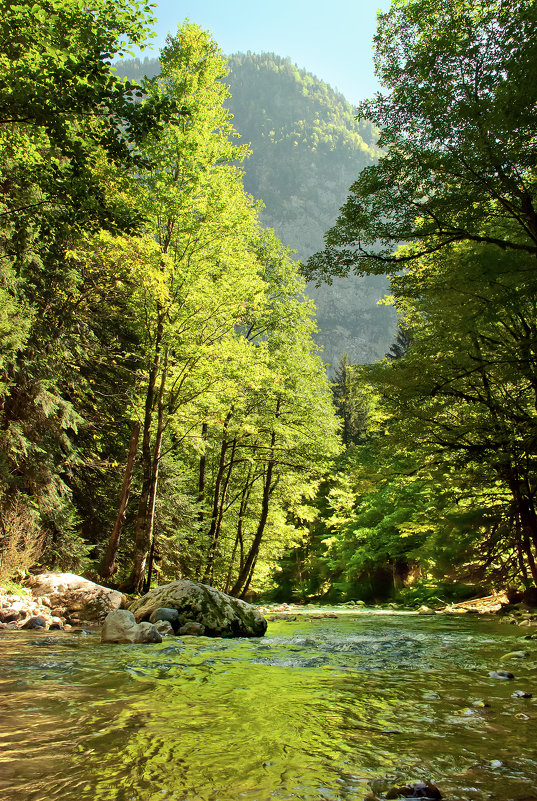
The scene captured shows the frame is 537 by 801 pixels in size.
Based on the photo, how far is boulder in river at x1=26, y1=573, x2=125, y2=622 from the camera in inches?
389

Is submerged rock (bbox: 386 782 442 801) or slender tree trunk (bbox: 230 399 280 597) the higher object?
slender tree trunk (bbox: 230 399 280 597)

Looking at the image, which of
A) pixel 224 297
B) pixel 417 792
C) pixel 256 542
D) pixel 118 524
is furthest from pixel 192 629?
pixel 256 542

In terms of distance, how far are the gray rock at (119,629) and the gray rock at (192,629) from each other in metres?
1.35

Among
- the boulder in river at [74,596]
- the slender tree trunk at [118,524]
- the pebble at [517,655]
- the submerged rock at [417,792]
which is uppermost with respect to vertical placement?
the slender tree trunk at [118,524]

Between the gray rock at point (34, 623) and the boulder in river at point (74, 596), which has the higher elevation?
the boulder in river at point (74, 596)

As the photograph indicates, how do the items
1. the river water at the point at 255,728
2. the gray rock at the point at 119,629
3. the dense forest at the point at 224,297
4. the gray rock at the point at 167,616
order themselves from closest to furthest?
the river water at the point at 255,728 < the gray rock at the point at 119,629 < the dense forest at the point at 224,297 < the gray rock at the point at 167,616

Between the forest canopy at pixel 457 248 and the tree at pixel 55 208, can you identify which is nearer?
the tree at pixel 55 208

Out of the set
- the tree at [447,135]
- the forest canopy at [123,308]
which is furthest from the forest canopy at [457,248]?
the forest canopy at [123,308]

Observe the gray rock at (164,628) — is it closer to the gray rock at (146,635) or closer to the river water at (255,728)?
the gray rock at (146,635)

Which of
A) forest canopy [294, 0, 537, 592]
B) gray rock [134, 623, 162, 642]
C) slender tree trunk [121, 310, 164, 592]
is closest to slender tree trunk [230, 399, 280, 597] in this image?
forest canopy [294, 0, 537, 592]

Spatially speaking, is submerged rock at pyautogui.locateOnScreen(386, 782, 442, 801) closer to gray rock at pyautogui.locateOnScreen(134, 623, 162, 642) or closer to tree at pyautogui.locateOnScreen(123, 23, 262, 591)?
gray rock at pyautogui.locateOnScreen(134, 623, 162, 642)

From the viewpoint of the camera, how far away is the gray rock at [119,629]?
20.5ft

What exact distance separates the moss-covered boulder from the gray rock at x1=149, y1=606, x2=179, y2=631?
0.10m

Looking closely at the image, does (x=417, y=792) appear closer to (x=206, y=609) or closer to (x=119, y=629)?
(x=119, y=629)
